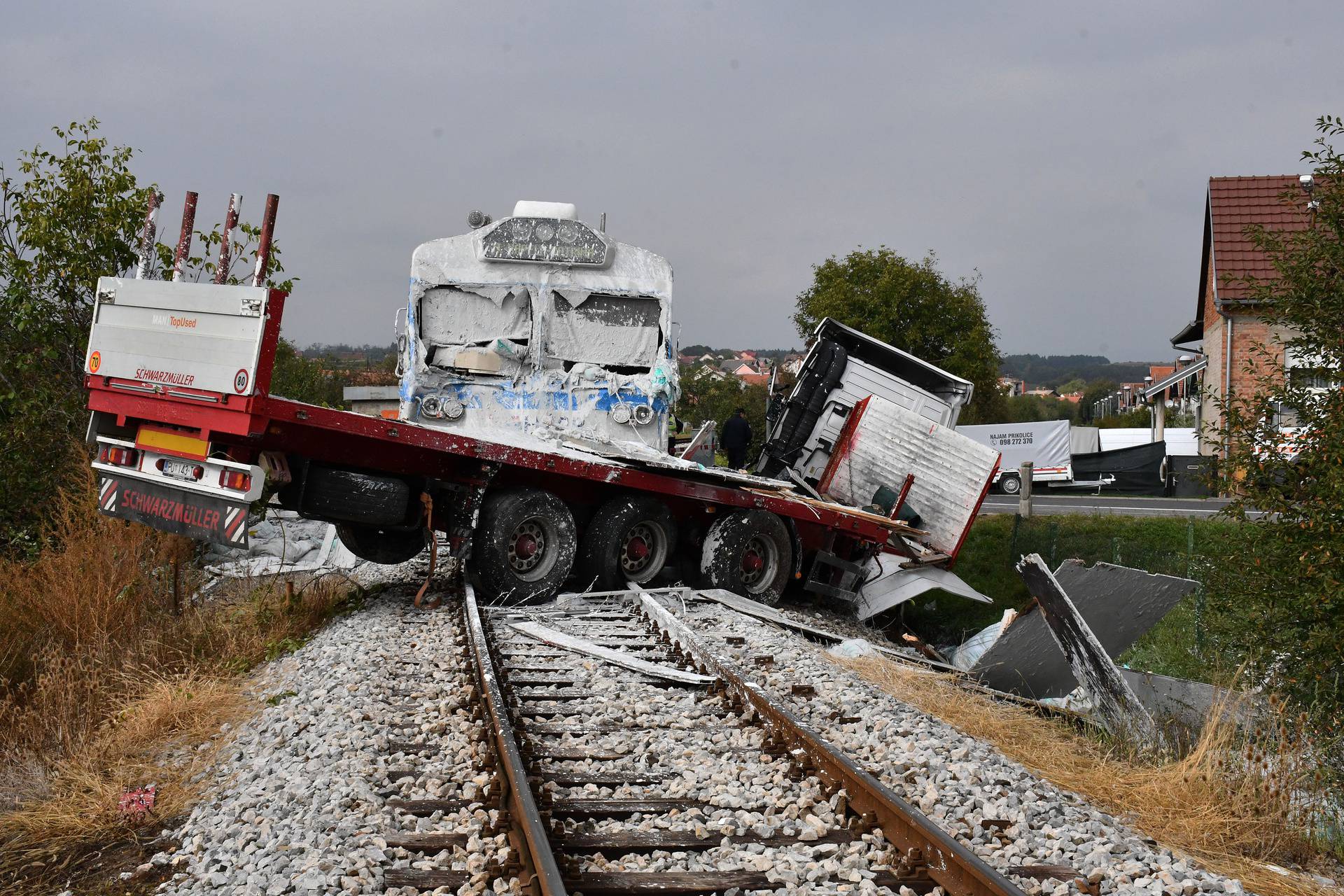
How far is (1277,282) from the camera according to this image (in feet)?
18.6

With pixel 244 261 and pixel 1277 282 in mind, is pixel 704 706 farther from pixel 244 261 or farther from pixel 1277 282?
pixel 244 261

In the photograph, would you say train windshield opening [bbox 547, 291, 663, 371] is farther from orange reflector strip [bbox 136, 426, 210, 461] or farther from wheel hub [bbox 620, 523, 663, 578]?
orange reflector strip [bbox 136, 426, 210, 461]

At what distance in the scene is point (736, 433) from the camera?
730 inches

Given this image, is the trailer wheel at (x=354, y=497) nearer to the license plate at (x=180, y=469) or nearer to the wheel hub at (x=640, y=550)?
the license plate at (x=180, y=469)

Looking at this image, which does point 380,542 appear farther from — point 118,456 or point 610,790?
point 610,790

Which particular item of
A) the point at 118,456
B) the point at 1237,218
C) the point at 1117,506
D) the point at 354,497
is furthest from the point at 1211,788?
the point at 1237,218

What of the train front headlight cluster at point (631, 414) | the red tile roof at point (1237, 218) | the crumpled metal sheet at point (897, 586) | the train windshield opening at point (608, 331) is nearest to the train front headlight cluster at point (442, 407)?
the train windshield opening at point (608, 331)

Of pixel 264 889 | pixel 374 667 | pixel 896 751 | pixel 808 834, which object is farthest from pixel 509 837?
pixel 374 667

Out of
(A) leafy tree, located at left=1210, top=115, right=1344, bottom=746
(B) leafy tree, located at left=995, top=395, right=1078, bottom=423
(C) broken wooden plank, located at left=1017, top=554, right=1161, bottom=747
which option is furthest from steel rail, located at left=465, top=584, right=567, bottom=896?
(B) leafy tree, located at left=995, top=395, right=1078, bottom=423

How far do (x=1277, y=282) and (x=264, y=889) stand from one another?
5564 mm

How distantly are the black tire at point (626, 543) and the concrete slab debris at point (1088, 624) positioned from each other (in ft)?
9.97

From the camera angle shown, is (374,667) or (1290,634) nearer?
(1290,634)

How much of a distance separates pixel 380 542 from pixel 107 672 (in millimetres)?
3534

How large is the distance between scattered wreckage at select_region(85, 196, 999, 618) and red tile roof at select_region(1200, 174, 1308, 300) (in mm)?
16176
